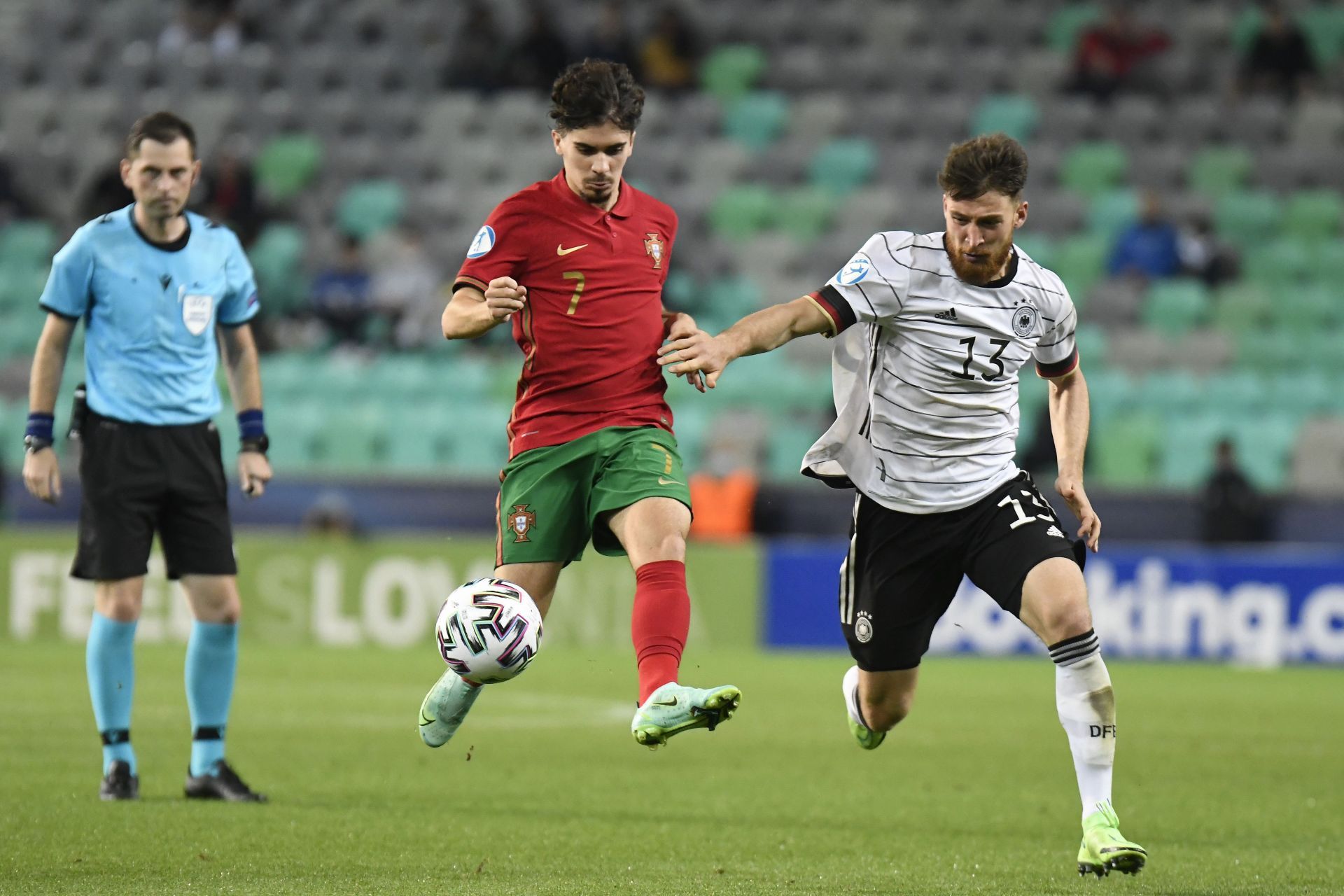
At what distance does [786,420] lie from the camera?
1708 centimetres

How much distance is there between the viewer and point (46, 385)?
709cm

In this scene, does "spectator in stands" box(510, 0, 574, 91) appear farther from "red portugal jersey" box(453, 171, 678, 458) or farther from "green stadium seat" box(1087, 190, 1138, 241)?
"red portugal jersey" box(453, 171, 678, 458)

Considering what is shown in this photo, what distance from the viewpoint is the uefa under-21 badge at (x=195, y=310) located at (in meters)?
7.25

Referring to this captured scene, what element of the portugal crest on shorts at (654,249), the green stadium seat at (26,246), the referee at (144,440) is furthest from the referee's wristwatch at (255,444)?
the green stadium seat at (26,246)

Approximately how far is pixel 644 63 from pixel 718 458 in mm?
5959

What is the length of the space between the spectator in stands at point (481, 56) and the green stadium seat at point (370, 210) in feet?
5.43

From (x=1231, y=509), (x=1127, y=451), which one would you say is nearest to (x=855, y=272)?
(x=1231, y=509)

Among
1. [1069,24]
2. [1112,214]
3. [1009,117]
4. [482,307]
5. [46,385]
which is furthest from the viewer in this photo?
[1069,24]

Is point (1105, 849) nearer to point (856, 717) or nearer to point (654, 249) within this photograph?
point (856, 717)

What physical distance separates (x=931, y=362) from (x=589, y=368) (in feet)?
Result: 3.58

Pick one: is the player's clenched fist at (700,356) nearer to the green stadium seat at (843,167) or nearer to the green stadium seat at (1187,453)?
the green stadium seat at (1187,453)

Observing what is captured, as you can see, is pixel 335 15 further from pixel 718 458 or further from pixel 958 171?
pixel 958 171

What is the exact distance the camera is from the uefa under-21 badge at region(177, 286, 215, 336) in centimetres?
725

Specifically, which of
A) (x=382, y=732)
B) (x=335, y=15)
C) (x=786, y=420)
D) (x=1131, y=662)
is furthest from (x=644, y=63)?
(x=382, y=732)
